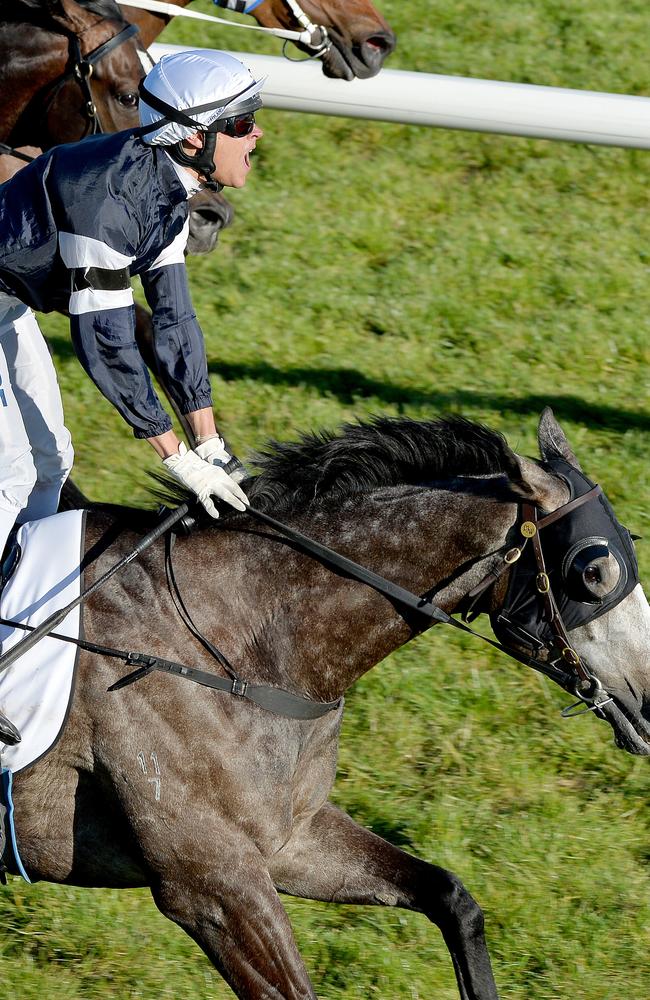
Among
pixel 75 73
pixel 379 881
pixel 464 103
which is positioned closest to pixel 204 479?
pixel 379 881

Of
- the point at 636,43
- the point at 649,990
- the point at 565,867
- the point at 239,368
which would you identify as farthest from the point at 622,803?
the point at 636,43

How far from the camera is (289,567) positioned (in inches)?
150

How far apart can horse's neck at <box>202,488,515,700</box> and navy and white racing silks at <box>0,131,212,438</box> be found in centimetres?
51

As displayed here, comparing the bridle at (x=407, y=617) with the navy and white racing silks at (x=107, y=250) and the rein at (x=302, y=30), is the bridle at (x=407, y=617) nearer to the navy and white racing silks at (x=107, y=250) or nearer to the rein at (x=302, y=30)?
the navy and white racing silks at (x=107, y=250)

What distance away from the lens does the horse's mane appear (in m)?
3.77

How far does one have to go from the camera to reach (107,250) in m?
3.65

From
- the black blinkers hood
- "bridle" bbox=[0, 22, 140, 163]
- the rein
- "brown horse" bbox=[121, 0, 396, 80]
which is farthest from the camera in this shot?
the rein

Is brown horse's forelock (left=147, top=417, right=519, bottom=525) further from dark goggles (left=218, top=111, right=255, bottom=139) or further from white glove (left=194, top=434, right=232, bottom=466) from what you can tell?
dark goggles (left=218, top=111, right=255, bottom=139)

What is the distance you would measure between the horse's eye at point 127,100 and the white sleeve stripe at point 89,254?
9.33 feet

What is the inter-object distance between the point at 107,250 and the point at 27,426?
85 cm

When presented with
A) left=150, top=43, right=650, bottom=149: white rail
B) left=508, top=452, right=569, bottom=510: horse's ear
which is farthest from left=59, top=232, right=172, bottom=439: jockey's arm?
left=150, top=43, right=650, bottom=149: white rail

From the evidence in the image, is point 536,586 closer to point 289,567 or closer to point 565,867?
point 289,567

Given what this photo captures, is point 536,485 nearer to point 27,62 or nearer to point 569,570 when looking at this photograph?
point 569,570

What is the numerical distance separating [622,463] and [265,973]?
4000 millimetres
